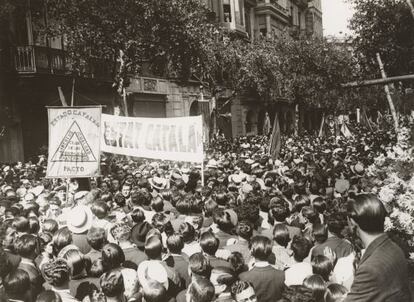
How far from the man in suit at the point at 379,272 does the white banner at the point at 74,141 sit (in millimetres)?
5970

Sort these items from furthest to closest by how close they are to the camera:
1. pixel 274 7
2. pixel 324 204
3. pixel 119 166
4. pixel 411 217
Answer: pixel 274 7 < pixel 119 166 < pixel 324 204 < pixel 411 217

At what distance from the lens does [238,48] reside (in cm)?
2517

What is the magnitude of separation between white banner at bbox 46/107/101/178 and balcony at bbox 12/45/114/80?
7736mm

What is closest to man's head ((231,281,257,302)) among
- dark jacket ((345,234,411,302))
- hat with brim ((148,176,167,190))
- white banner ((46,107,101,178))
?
dark jacket ((345,234,411,302))

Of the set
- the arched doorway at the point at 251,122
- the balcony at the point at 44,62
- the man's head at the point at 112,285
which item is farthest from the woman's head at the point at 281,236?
the arched doorway at the point at 251,122

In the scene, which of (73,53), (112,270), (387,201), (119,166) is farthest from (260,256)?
(73,53)

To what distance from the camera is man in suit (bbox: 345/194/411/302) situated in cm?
273

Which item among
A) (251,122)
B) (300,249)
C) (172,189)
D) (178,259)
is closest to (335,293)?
(300,249)

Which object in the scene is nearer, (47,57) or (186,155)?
(186,155)

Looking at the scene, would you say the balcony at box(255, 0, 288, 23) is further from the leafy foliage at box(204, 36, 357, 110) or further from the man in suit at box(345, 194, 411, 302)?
the man in suit at box(345, 194, 411, 302)

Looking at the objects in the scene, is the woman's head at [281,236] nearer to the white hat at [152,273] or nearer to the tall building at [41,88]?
the white hat at [152,273]

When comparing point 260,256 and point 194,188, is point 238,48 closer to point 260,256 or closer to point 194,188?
point 194,188

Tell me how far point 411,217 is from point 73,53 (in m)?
12.4

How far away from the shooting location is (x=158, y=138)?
8.62 metres
